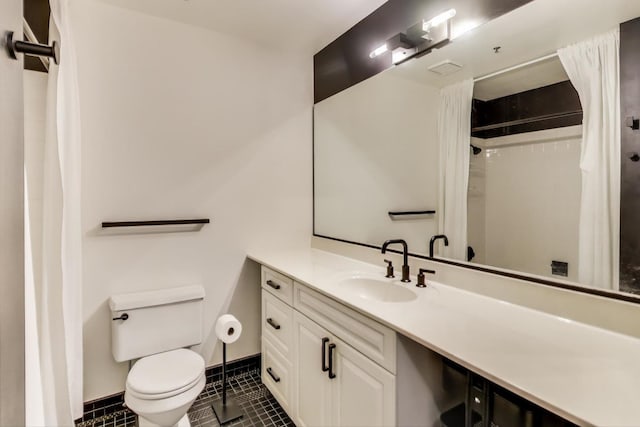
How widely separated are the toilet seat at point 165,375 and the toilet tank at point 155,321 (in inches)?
3.4

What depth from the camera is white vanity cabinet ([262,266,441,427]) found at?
3.71 ft

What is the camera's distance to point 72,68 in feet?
4.60

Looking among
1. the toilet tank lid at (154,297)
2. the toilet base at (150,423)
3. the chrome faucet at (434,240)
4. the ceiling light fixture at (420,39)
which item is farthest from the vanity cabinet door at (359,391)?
the ceiling light fixture at (420,39)

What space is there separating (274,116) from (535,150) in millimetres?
1702

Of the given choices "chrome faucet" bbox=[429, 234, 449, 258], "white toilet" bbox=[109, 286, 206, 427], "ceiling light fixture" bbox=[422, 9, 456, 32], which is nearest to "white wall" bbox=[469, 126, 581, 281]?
"chrome faucet" bbox=[429, 234, 449, 258]

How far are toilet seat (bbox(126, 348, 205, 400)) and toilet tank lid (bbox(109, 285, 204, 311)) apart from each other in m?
0.29

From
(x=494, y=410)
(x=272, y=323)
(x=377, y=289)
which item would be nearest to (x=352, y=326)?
(x=377, y=289)

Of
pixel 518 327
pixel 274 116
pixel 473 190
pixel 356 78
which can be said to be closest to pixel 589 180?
pixel 473 190

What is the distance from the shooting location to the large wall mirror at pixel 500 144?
1187 millimetres

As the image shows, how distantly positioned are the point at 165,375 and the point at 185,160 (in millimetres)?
1262

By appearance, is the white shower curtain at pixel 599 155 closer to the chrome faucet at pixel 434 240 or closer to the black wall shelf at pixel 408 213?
the chrome faucet at pixel 434 240

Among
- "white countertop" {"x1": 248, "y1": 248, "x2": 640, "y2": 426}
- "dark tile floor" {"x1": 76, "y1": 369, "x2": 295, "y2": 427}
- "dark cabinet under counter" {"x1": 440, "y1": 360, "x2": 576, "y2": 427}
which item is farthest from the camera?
"dark tile floor" {"x1": 76, "y1": 369, "x2": 295, "y2": 427}

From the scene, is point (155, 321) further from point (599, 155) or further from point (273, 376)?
point (599, 155)

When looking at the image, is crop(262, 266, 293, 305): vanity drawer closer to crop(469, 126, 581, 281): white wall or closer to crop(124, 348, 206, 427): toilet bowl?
crop(124, 348, 206, 427): toilet bowl
